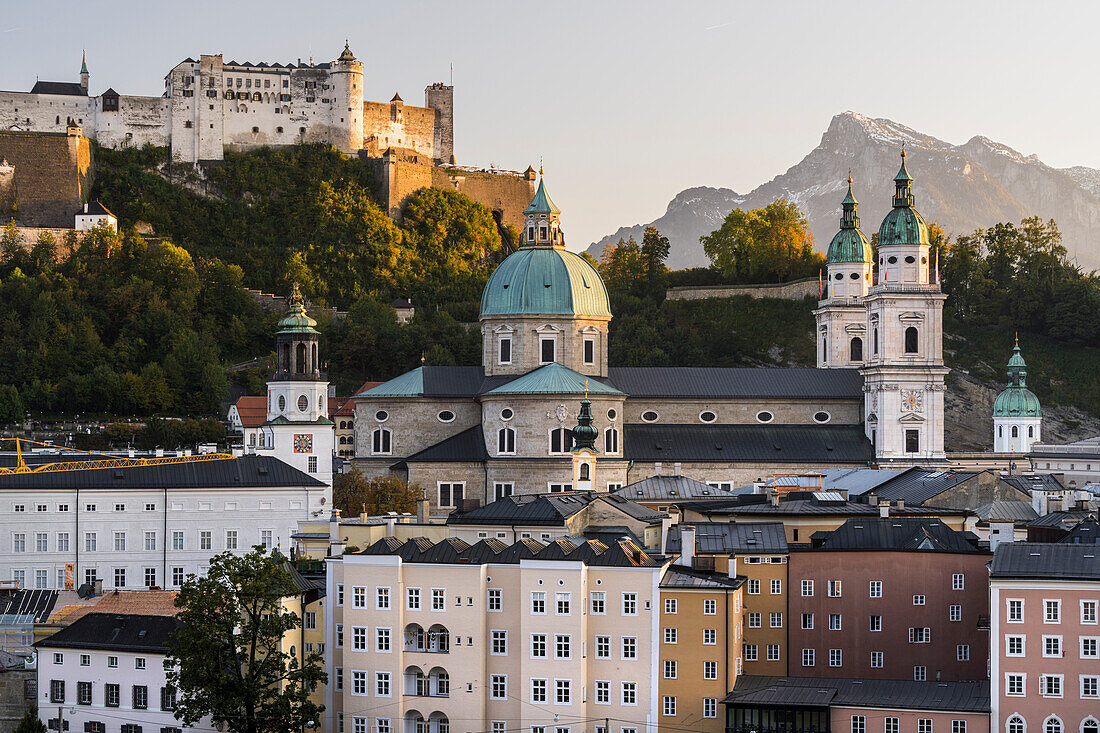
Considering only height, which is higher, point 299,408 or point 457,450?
point 299,408

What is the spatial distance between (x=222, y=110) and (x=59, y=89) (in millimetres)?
12296

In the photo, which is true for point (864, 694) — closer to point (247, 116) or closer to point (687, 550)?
point (687, 550)

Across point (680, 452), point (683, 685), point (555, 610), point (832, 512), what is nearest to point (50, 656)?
point (555, 610)

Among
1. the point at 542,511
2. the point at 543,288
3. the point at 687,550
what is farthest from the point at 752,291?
the point at 687,550

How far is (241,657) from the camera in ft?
157

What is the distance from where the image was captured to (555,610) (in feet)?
165

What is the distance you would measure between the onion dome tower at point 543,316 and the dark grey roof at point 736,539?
2805 cm

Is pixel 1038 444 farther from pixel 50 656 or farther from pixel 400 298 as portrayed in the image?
pixel 50 656

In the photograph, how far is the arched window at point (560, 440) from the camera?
3135 inches

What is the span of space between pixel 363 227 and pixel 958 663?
77707 millimetres

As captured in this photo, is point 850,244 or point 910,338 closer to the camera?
point 910,338

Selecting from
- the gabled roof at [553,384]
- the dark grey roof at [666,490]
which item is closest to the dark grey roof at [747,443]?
the gabled roof at [553,384]

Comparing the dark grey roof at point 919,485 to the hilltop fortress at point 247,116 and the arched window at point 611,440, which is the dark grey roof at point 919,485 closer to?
the arched window at point 611,440

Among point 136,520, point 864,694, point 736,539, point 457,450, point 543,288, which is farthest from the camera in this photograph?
point 543,288
